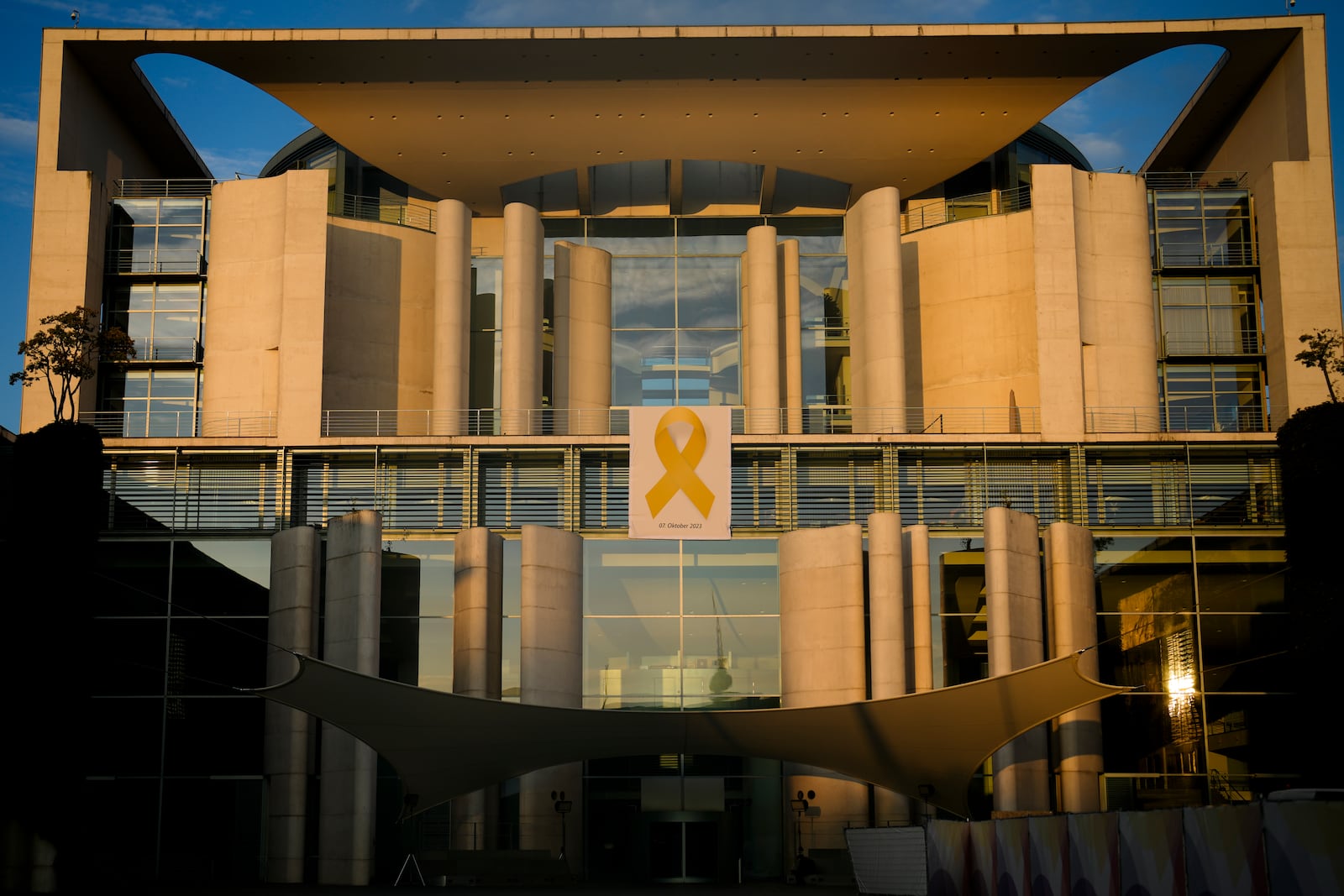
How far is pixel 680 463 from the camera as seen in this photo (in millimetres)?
32219

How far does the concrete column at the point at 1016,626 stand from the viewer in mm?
29828

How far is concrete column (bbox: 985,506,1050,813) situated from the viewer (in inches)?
1174

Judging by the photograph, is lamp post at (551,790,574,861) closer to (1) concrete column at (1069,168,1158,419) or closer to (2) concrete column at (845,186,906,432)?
(2) concrete column at (845,186,906,432)

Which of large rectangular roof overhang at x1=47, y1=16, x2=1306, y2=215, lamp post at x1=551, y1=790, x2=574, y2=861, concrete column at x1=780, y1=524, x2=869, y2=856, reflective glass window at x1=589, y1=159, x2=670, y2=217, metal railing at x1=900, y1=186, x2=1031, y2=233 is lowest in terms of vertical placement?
lamp post at x1=551, y1=790, x2=574, y2=861

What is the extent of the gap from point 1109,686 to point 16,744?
1717cm

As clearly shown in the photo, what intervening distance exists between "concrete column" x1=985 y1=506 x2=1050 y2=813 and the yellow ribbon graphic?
5884 millimetres

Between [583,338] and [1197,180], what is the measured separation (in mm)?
17571

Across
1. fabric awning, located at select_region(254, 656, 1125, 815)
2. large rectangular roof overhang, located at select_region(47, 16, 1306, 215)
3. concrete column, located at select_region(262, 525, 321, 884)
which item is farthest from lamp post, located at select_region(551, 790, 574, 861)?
large rectangular roof overhang, located at select_region(47, 16, 1306, 215)

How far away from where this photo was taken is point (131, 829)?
102 feet

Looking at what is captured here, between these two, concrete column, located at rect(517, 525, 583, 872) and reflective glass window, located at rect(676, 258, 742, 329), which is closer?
concrete column, located at rect(517, 525, 583, 872)

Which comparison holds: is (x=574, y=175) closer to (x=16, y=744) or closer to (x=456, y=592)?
(x=456, y=592)

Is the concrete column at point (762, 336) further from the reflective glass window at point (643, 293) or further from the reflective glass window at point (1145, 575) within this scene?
the reflective glass window at point (1145, 575)

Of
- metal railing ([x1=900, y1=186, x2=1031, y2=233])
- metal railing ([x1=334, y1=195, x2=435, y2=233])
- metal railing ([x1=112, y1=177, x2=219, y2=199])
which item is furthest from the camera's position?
metal railing ([x1=334, y1=195, x2=435, y2=233])

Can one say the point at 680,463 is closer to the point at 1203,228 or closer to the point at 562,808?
the point at 562,808
